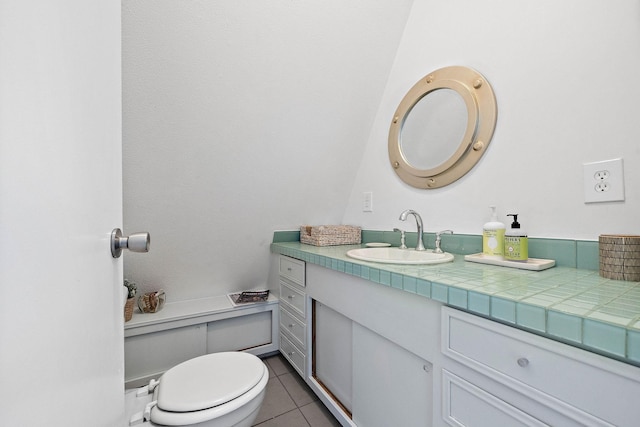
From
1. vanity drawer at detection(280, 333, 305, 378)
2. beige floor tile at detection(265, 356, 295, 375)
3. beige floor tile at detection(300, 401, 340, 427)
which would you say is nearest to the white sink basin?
vanity drawer at detection(280, 333, 305, 378)

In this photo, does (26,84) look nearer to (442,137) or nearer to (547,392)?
(547,392)

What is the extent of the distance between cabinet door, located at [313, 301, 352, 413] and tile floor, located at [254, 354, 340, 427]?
147 mm

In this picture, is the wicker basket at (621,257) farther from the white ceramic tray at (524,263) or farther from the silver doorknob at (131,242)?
the silver doorknob at (131,242)

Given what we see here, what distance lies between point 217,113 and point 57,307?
4.01 feet

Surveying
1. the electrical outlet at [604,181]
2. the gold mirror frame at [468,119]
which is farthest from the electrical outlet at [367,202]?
the electrical outlet at [604,181]

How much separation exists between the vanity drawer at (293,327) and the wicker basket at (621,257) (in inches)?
50.9

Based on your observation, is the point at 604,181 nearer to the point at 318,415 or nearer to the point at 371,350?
the point at 371,350

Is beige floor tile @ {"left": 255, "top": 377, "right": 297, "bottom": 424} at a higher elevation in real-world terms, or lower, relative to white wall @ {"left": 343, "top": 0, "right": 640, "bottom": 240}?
lower

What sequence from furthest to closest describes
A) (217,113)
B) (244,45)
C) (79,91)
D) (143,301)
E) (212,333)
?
(212,333) < (143,301) < (217,113) < (244,45) < (79,91)

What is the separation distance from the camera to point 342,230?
1.71m

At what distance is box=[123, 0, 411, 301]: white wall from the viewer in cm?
115

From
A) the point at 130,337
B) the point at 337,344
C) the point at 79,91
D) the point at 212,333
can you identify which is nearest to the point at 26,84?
the point at 79,91

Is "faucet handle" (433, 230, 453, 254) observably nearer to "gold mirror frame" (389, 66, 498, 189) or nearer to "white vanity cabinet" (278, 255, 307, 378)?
"gold mirror frame" (389, 66, 498, 189)

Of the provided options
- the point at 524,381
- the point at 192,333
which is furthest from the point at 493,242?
the point at 192,333
